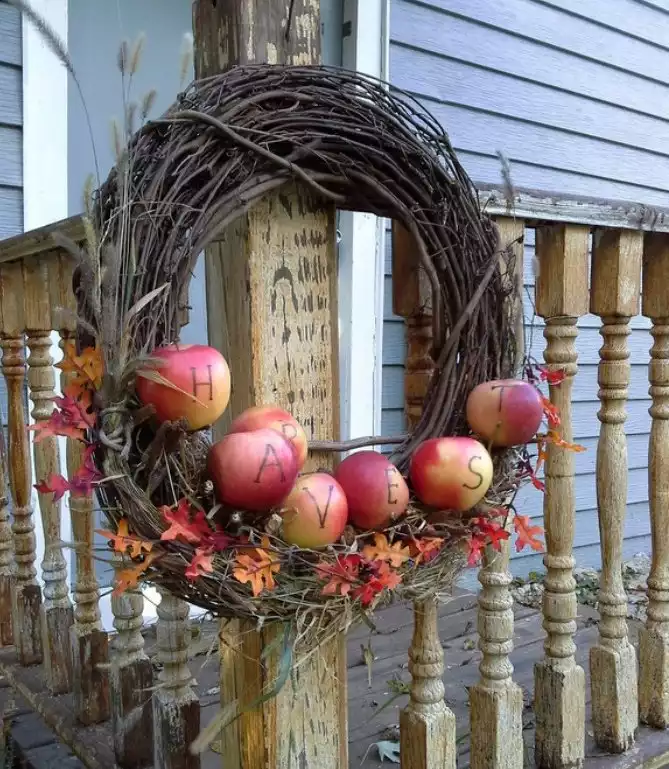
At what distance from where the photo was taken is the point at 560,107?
3.31 m

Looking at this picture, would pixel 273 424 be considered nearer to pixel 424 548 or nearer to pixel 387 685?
pixel 424 548

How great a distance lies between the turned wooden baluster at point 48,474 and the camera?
1689 millimetres

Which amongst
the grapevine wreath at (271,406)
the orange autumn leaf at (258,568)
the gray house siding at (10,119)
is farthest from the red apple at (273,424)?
the gray house siding at (10,119)

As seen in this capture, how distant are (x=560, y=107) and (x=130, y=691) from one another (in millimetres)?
3025

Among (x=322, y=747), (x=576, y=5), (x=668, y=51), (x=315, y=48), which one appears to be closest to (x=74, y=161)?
(x=315, y=48)

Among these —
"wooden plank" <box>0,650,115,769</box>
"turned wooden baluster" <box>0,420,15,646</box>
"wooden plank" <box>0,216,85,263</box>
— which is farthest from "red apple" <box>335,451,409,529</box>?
"turned wooden baluster" <box>0,420,15,646</box>

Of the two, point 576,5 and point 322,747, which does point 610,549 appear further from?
point 576,5

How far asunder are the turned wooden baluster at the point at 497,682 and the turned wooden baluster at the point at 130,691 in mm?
653

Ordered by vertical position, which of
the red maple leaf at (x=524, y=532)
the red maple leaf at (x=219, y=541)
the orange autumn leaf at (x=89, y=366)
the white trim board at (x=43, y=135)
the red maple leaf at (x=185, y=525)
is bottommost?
the red maple leaf at (x=524, y=532)

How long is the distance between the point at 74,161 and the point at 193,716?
1768 millimetres

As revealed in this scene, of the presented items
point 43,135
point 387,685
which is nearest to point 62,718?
point 387,685

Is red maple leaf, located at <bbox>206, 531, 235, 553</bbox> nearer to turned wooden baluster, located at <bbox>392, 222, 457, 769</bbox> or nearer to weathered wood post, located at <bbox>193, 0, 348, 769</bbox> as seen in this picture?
weathered wood post, located at <bbox>193, 0, 348, 769</bbox>

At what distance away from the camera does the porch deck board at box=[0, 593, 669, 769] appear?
58.8 inches

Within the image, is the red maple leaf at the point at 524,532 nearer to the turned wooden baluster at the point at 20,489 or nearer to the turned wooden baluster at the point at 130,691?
the turned wooden baluster at the point at 130,691
